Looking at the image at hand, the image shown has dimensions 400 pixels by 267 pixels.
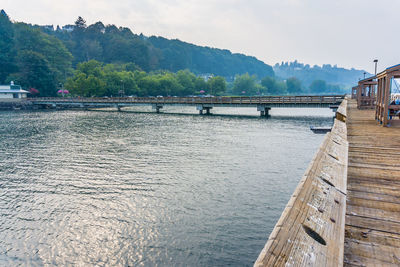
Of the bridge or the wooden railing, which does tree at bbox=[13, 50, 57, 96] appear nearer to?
the bridge

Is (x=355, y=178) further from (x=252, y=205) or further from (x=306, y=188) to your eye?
(x=252, y=205)

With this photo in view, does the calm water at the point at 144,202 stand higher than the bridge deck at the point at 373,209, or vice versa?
the bridge deck at the point at 373,209

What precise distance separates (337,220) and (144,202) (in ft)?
35.8

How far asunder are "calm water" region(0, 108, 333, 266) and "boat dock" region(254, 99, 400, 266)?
4896mm

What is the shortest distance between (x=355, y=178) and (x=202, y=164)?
→ 14224 mm

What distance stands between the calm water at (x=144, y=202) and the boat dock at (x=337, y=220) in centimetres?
490

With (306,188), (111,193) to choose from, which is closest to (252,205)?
(111,193)

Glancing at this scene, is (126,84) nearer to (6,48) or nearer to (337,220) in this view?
(6,48)

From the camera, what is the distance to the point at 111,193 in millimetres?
13977

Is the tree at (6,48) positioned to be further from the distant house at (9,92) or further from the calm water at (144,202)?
the calm water at (144,202)

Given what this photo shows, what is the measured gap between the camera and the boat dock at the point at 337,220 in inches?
84.6

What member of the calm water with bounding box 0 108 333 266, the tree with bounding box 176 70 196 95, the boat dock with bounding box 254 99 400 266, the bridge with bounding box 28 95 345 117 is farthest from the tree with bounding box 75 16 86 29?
the boat dock with bounding box 254 99 400 266

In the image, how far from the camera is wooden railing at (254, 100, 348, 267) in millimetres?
2039

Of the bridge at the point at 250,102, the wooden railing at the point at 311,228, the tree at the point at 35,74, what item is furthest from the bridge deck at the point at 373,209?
the tree at the point at 35,74
